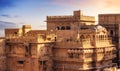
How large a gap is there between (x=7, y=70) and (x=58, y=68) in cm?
717

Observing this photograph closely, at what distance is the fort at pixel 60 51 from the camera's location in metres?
37.6

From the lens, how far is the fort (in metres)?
37.6

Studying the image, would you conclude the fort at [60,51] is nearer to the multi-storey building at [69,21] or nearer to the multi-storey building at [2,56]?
the multi-storey building at [2,56]

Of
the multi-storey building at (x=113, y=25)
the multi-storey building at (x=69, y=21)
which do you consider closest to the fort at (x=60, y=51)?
the multi-storey building at (x=69, y=21)

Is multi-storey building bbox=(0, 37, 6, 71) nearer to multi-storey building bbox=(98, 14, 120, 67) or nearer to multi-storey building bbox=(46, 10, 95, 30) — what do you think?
multi-storey building bbox=(46, 10, 95, 30)

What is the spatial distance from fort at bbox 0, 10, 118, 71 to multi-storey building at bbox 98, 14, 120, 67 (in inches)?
82.6

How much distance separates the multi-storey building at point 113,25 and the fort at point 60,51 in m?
2.10

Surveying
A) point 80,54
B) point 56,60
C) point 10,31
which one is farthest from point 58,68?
point 10,31

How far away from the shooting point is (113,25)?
1836 inches

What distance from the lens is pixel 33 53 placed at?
37750 mm

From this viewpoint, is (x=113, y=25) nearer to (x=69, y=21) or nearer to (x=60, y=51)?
(x=69, y=21)

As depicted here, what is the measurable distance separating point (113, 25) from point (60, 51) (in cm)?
1180

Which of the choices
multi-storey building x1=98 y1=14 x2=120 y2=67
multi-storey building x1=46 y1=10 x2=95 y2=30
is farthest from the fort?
multi-storey building x1=98 y1=14 x2=120 y2=67

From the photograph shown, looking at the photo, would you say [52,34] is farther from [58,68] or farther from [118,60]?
[118,60]
